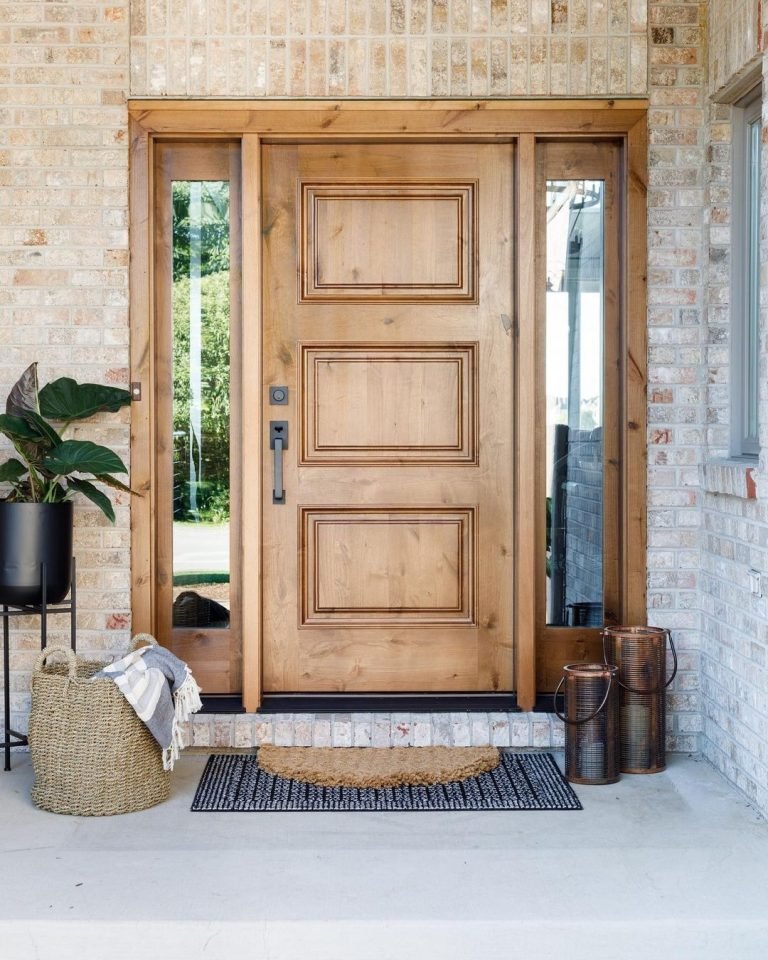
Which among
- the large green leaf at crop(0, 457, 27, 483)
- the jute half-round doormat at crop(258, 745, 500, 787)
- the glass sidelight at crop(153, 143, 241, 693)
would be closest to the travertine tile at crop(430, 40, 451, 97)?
the glass sidelight at crop(153, 143, 241, 693)

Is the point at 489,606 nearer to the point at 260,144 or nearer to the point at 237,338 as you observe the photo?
the point at 237,338

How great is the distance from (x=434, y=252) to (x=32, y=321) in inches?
52.1

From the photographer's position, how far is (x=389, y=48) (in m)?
3.64

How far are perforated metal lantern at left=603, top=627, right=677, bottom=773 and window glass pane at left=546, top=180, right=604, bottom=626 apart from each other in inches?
14.1

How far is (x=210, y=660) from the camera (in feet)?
12.5

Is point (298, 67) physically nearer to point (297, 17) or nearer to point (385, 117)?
point (297, 17)

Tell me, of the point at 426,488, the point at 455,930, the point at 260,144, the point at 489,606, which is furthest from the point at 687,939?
the point at 260,144

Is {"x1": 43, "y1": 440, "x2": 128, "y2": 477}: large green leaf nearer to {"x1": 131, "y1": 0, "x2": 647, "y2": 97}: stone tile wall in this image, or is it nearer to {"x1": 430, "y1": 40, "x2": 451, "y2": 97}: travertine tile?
{"x1": 131, "y1": 0, "x2": 647, "y2": 97}: stone tile wall

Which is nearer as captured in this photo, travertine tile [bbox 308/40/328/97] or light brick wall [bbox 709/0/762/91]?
light brick wall [bbox 709/0/762/91]

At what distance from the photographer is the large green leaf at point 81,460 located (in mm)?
3227

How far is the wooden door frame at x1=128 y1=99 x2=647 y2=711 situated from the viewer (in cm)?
366

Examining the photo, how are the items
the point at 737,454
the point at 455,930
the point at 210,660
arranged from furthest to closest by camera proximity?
the point at 210,660, the point at 737,454, the point at 455,930

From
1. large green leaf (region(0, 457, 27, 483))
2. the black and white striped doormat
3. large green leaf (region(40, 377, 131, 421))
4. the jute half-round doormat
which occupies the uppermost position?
large green leaf (region(40, 377, 131, 421))

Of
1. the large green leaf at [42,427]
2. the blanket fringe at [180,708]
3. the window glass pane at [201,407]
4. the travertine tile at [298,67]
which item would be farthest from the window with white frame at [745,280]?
the large green leaf at [42,427]
